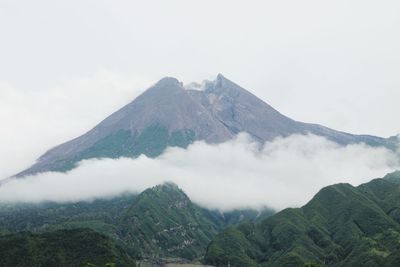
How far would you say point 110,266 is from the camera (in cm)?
13400

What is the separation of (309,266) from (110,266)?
73.1 metres

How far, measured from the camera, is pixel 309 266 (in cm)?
18012

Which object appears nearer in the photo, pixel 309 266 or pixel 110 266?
pixel 110 266
